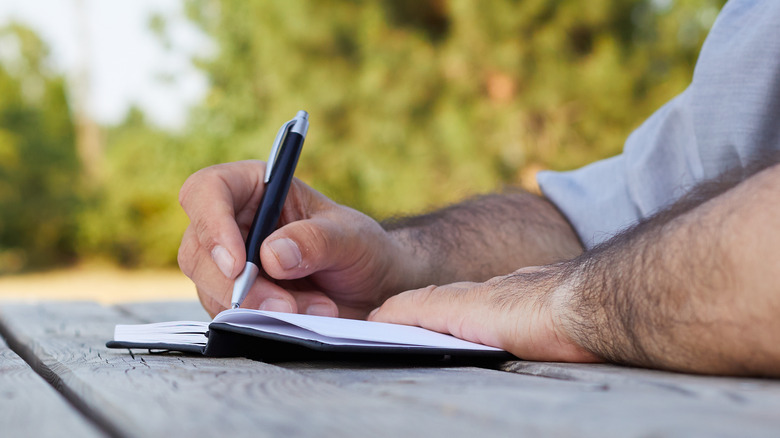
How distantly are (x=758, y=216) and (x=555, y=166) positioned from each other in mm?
5542

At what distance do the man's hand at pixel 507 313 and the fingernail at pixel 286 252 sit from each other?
0.16m

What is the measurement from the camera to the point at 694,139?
1.29 meters

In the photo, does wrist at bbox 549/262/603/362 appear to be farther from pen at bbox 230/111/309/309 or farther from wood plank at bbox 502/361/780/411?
pen at bbox 230/111/309/309

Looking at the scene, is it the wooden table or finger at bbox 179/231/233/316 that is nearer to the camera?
the wooden table

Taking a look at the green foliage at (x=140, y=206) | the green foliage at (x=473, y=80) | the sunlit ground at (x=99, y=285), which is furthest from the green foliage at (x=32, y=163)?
the green foliage at (x=473, y=80)

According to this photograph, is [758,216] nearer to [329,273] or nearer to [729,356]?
[729,356]

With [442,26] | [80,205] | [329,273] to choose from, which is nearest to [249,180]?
[329,273]

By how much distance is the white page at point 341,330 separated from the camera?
80cm

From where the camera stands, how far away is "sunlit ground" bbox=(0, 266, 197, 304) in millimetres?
8453

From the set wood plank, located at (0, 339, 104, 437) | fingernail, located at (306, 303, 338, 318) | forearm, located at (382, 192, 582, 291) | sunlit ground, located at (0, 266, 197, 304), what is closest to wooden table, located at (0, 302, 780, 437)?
wood plank, located at (0, 339, 104, 437)

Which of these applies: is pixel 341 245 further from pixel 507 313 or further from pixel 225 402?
pixel 225 402

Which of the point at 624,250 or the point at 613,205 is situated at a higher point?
the point at 613,205

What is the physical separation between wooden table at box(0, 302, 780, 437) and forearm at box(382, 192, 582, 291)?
1.76 feet

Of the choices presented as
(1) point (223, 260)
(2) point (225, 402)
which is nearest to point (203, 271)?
(1) point (223, 260)
